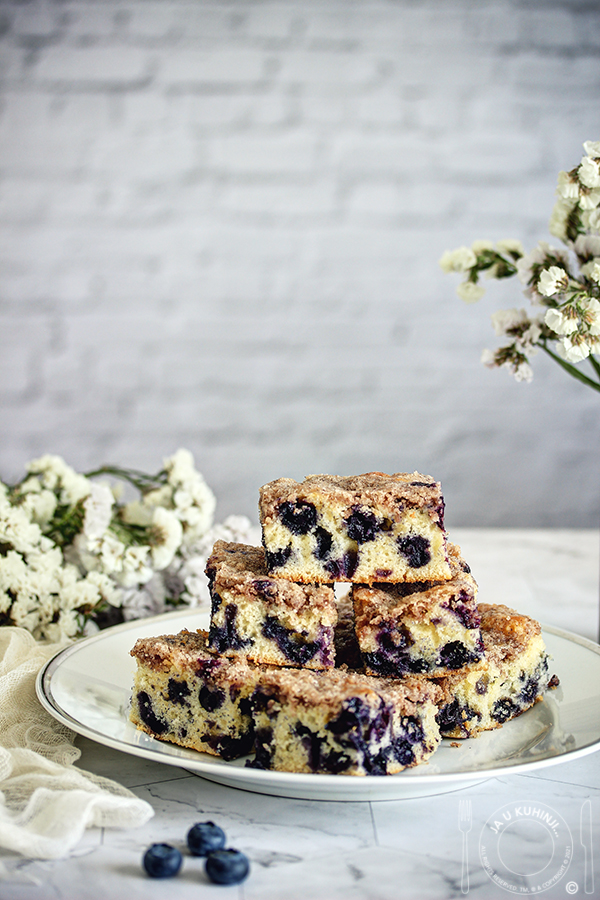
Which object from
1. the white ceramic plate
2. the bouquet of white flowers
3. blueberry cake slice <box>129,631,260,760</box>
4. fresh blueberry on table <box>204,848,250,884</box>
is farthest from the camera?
the bouquet of white flowers

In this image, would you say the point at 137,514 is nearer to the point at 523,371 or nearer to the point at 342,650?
the point at 342,650

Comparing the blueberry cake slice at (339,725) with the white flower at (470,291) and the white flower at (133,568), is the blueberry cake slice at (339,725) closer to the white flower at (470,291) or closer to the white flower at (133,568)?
the white flower at (133,568)

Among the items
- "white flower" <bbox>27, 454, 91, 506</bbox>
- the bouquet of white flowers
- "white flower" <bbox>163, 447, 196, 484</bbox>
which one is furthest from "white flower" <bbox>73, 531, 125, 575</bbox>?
"white flower" <bbox>163, 447, 196, 484</bbox>

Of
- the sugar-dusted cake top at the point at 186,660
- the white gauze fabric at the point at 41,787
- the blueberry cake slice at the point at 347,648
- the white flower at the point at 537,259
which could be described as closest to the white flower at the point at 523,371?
the white flower at the point at 537,259

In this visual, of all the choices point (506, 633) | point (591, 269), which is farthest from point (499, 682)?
point (591, 269)

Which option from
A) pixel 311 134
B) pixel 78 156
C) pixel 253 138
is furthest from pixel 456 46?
pixel 78 156

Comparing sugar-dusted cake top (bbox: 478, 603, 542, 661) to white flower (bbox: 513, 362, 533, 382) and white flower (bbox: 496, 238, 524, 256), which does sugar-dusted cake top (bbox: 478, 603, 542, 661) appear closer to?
white flower (bbox: 513, 362, 533, 382)
